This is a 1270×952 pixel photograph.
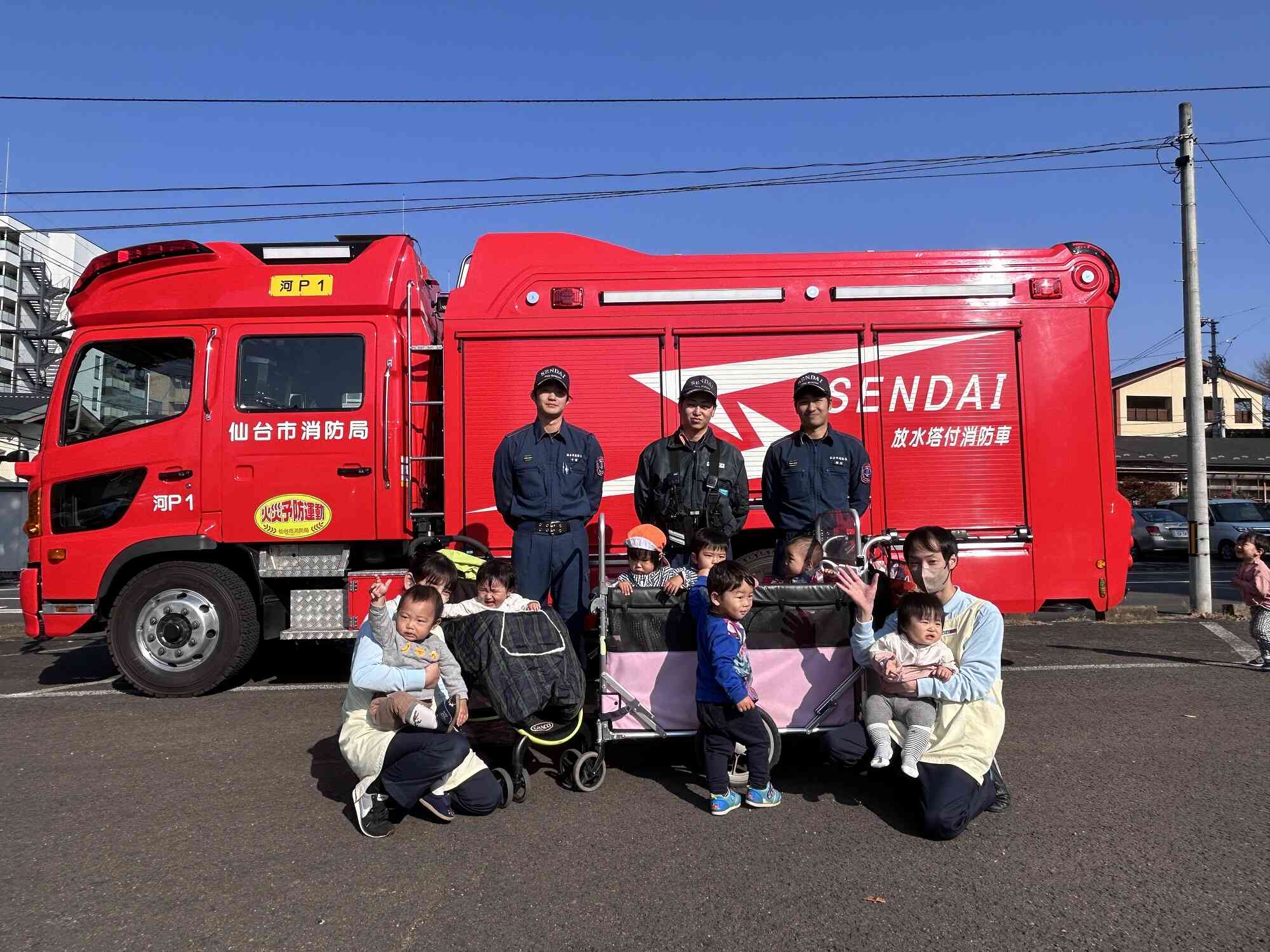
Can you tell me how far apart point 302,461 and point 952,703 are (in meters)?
4.70

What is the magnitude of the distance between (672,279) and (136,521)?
4224 mm

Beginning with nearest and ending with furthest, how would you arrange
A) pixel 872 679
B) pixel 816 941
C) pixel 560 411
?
1. pixel 816 941
2. pixel 872 679
3. pixel 560 411

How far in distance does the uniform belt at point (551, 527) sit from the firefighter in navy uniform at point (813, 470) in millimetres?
1233

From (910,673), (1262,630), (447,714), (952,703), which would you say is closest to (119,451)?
(447,714)

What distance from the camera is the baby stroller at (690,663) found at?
4.15m

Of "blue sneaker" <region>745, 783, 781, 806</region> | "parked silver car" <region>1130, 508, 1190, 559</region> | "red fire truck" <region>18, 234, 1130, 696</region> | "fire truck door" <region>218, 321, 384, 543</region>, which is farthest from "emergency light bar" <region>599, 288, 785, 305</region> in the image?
"parked silver car" <region>1130, 508, 1190, 559</region>

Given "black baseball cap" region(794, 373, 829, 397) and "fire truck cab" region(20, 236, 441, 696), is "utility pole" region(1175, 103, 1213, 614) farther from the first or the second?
"fire truck cab" region(20, 236, 441, 696)

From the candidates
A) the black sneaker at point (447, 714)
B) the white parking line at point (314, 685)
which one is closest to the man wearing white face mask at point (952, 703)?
the black sneaker at point (447, 714)

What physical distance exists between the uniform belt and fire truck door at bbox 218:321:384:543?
1.77m

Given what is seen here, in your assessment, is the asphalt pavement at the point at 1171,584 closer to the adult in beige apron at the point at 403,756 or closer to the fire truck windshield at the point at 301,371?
the adult in beige apron at the point at 403,756

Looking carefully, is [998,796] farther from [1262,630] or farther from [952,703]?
[1262,630]

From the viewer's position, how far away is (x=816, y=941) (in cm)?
275

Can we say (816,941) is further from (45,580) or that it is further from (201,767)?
(45,580)

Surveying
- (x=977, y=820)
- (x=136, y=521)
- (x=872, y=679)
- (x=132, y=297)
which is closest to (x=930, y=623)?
(x=872, y=679)
